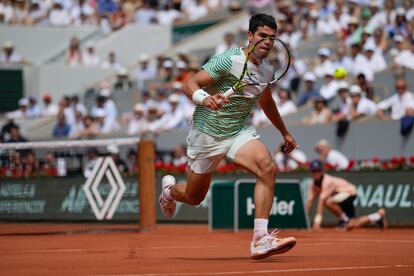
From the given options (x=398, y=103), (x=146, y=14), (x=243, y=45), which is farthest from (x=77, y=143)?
(x=146, y=14)

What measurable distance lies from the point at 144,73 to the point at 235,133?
63.6 ft

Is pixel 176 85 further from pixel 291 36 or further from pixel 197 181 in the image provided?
pixel 197 181

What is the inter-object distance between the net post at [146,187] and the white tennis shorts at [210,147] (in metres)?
6.33

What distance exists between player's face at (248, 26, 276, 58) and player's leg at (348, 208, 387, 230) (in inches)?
333

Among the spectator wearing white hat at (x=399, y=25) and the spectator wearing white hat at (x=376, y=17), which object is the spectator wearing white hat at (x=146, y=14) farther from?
the spectator wearing white hat at (x=399, y=25)

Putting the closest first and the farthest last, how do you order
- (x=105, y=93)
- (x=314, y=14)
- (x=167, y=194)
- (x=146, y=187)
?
(x=167, y=194) < (x=146, y=187) < (x=314, y=14) < (x=105, y=93)

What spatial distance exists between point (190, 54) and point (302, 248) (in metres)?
18.3

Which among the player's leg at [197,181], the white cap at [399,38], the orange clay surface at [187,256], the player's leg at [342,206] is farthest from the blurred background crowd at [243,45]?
the player's leg at [197,181]

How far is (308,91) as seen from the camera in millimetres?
23406

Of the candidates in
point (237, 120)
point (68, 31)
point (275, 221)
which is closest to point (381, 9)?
point (275, 221)

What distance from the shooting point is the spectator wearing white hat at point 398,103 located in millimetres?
20422

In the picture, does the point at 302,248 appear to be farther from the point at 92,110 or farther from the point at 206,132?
the point at 92,110

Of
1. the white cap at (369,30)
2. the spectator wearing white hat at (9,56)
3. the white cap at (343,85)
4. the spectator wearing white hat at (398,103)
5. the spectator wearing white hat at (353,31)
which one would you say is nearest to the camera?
the spectator wearing white hat at (398,103)

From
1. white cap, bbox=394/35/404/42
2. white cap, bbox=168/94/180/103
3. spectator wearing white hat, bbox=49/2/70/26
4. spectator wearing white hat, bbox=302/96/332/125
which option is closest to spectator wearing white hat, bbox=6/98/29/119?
spectator wearing white hat, bbox=49/2/70/26
